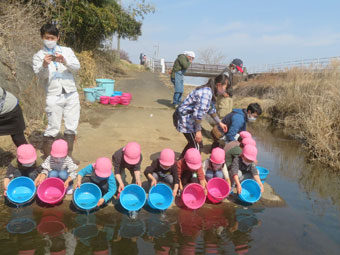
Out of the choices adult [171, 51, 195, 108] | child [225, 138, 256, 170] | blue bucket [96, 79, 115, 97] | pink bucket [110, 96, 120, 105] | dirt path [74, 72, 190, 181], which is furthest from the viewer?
blue bucket [96, 79, 115, 97]

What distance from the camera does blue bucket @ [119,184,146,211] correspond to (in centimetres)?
317

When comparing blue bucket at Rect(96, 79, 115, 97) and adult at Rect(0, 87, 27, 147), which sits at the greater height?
blue bucket at Rect(96, 79, 115, 97)

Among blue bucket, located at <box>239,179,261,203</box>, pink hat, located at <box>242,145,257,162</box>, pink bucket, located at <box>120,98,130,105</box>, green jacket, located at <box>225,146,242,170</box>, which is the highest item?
pink bucket, located at <box>120,98,130,105</box>

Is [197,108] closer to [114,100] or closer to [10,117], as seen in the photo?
[10,117]

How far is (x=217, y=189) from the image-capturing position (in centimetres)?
377

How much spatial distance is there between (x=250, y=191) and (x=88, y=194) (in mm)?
2257

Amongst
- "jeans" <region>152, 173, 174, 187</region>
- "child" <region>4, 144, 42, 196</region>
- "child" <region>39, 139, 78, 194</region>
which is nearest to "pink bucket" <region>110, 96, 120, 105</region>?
"child" <region>4, 144, 42, 196</region>

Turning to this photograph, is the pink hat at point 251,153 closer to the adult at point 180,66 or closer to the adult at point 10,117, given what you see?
the adult at point 10,117

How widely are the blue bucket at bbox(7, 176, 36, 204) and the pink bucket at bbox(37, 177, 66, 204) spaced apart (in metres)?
0.10

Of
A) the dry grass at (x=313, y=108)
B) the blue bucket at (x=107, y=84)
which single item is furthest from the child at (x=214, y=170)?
the blue bucket at (x=107, y=84)


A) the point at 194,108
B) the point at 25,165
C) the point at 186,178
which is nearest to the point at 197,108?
the point at 194,108

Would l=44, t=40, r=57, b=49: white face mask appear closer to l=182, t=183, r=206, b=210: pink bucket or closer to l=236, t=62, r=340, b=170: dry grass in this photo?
l=182, t=183, r=206, b=210: pink bucket

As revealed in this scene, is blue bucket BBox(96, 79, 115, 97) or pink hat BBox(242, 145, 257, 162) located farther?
blue bucket BBox(96, 79, 115, 97)

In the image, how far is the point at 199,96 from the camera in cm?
383
